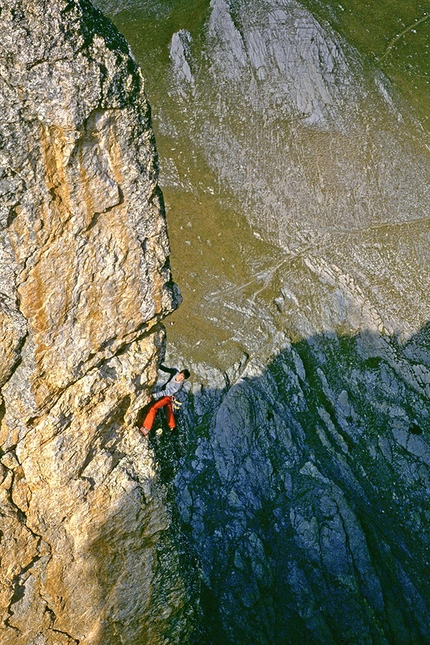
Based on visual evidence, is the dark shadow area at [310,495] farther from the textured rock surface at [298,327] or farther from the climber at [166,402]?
the climber at [166,402]

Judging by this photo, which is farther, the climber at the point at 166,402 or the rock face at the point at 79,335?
the climber at the point at 166,402

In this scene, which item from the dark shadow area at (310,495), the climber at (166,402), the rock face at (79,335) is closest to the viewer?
the rock face at (79,335)

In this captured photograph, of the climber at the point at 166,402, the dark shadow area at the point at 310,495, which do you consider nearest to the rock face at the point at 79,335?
the climber at the point at 166,402

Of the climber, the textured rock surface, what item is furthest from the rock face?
the textured rock surface

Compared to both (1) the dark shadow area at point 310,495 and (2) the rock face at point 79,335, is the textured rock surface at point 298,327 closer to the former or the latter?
(1) the dark shadow area at point 310,495

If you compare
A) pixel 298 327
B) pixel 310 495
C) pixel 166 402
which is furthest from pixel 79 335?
pixel 298 327

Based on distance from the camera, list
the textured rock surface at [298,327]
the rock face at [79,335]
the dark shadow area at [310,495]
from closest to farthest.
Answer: the rock face at [79,335], the dark shadow area at [310,495], the textured rock surface at [298,327]

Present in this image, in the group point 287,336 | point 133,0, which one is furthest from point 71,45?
point 133,0
